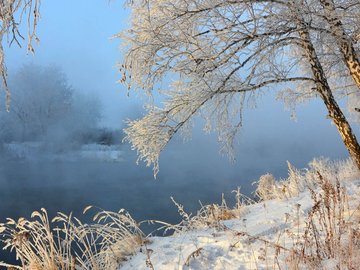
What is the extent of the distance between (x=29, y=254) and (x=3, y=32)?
3128 mm

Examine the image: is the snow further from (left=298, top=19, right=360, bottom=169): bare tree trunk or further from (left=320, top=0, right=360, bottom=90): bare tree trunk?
(left=320, top=0, right=360, bottom=90): bare tree trunk

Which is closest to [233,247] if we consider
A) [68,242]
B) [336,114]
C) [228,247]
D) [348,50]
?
[228,247]

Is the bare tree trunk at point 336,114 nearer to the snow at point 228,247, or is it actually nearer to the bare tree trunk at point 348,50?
the bare tree trunk at point 348,50

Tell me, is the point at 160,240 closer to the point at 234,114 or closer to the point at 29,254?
the point at 29,254

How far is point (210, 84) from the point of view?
6668 millimetres

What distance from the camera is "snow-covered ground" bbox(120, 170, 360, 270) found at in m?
3.77

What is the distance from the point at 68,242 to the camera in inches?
169

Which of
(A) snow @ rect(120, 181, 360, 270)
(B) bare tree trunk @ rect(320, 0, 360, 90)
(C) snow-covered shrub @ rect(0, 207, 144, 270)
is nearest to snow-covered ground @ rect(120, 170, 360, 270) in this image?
(A) snow @ rect(120, 181, 360, 270)

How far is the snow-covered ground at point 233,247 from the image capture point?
377 centimetres

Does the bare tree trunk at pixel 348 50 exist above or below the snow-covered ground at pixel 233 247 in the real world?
above

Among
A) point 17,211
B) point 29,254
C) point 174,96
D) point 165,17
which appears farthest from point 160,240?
point 17,211

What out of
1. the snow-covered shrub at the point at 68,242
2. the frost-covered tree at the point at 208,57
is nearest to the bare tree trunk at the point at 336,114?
the frost-covered tree at the point at 208,57

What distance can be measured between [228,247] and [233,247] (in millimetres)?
58

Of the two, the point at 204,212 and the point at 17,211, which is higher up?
the point at 204,212
